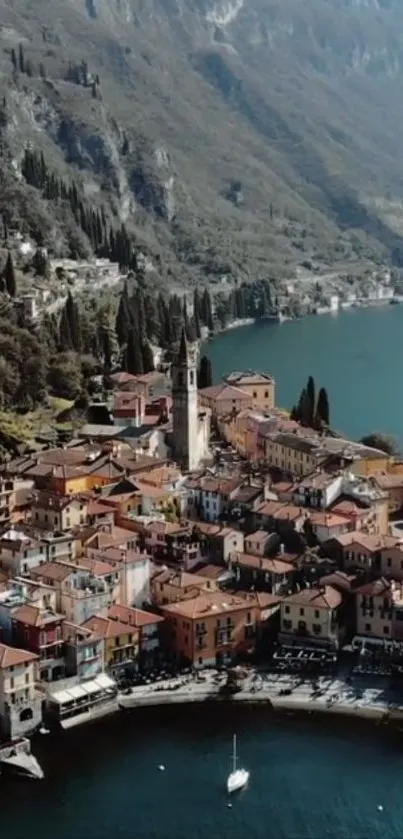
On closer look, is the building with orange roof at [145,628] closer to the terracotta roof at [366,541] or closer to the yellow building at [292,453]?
the terracotta roof at [366,541]

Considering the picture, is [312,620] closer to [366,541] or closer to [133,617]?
[366,541]

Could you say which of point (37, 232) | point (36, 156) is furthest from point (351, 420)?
point (36, 156)

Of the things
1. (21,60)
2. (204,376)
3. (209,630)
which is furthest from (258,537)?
(21,60)

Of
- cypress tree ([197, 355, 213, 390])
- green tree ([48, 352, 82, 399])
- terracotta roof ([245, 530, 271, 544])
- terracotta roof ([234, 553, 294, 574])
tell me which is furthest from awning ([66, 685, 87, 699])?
cypress tree ([197, 355, 213, 390])

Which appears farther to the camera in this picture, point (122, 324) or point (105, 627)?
point (122, 324)

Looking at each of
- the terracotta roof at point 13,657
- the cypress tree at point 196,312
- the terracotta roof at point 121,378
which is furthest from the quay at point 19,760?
the cypress tree at point 196,312

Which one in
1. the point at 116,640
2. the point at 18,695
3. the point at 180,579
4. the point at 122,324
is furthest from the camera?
the point at 122,324

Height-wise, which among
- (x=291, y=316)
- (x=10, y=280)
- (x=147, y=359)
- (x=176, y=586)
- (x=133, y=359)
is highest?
(x=10, y=280)
